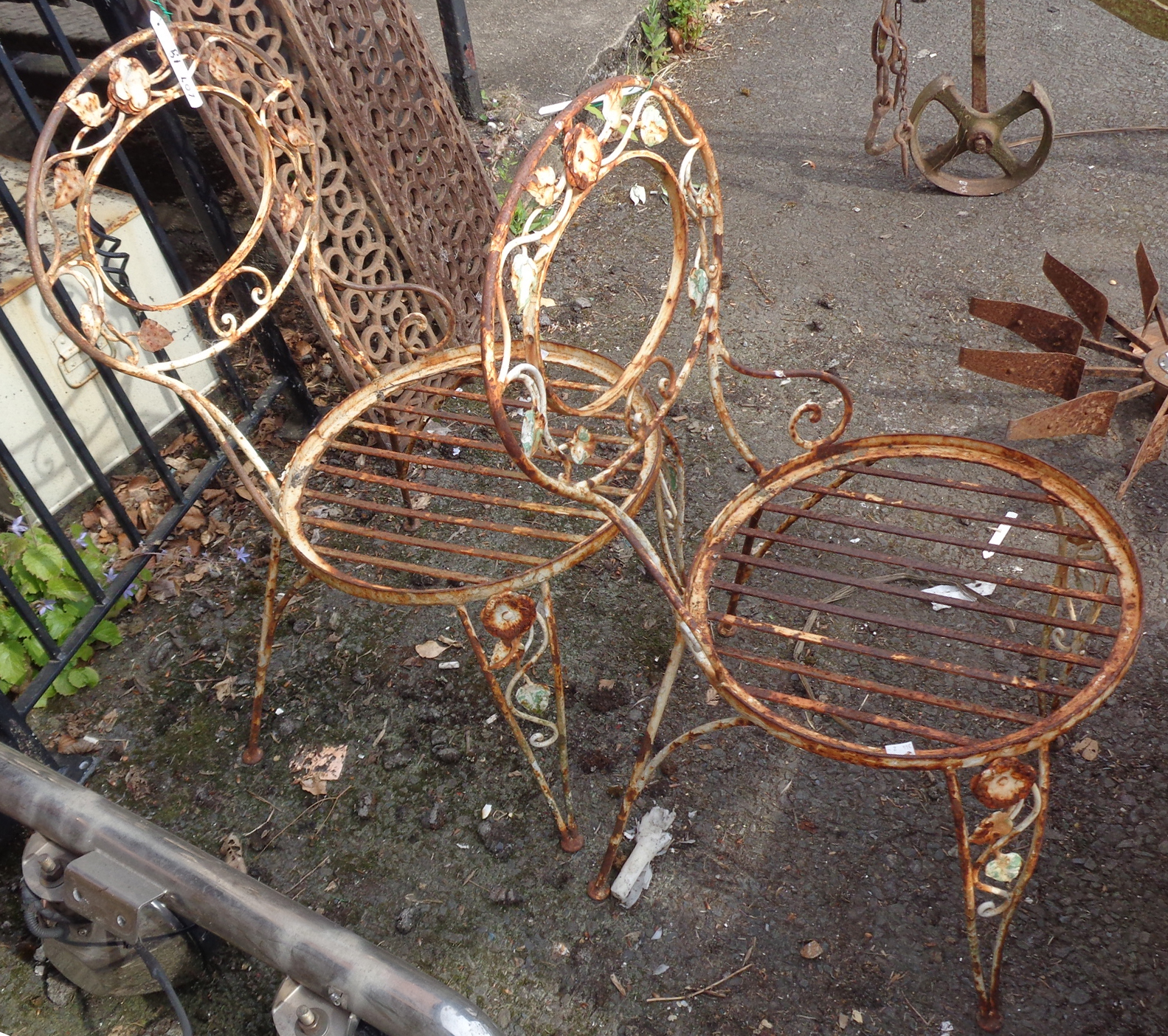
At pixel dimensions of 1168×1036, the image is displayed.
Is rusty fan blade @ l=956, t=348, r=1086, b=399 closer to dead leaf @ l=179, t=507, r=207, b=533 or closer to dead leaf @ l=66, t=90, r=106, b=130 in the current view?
dead leaf @ l=66, t=90, r=106, b=130

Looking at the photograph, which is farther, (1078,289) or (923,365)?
(923,365)

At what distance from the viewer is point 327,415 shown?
2.05m

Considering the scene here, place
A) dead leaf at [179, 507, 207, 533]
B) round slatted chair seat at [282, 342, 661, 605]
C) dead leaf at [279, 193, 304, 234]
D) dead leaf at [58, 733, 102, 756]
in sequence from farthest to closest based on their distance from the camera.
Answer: dead leaf at [179, 507, 207, 533]
dead leaf at [58, 733, 102, 756]
dead leaf at [279, 193, 304, 234]
round slatted chair seat at [282, 342, 661, 605]

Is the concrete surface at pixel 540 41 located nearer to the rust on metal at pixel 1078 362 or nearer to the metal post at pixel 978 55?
the metal post at pixel 978 55

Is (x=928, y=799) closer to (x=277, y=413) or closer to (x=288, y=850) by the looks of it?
(x=288, y=850)

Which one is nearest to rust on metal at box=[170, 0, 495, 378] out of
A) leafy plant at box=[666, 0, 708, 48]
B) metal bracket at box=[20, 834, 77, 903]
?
metal bracket at box=[20, 834, 77, 903]

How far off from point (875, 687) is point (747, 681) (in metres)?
0.81

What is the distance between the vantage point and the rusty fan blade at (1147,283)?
8.77 ft

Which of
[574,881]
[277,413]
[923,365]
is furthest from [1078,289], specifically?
[277,413]

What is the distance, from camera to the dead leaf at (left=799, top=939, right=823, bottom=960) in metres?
1.86

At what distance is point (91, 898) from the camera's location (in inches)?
66.8

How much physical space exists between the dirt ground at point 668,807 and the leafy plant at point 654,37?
197cm

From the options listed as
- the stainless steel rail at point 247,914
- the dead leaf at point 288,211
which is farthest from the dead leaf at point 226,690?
the dead leaf at point 288,211

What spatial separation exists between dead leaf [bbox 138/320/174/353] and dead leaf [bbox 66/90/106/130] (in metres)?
0.36
